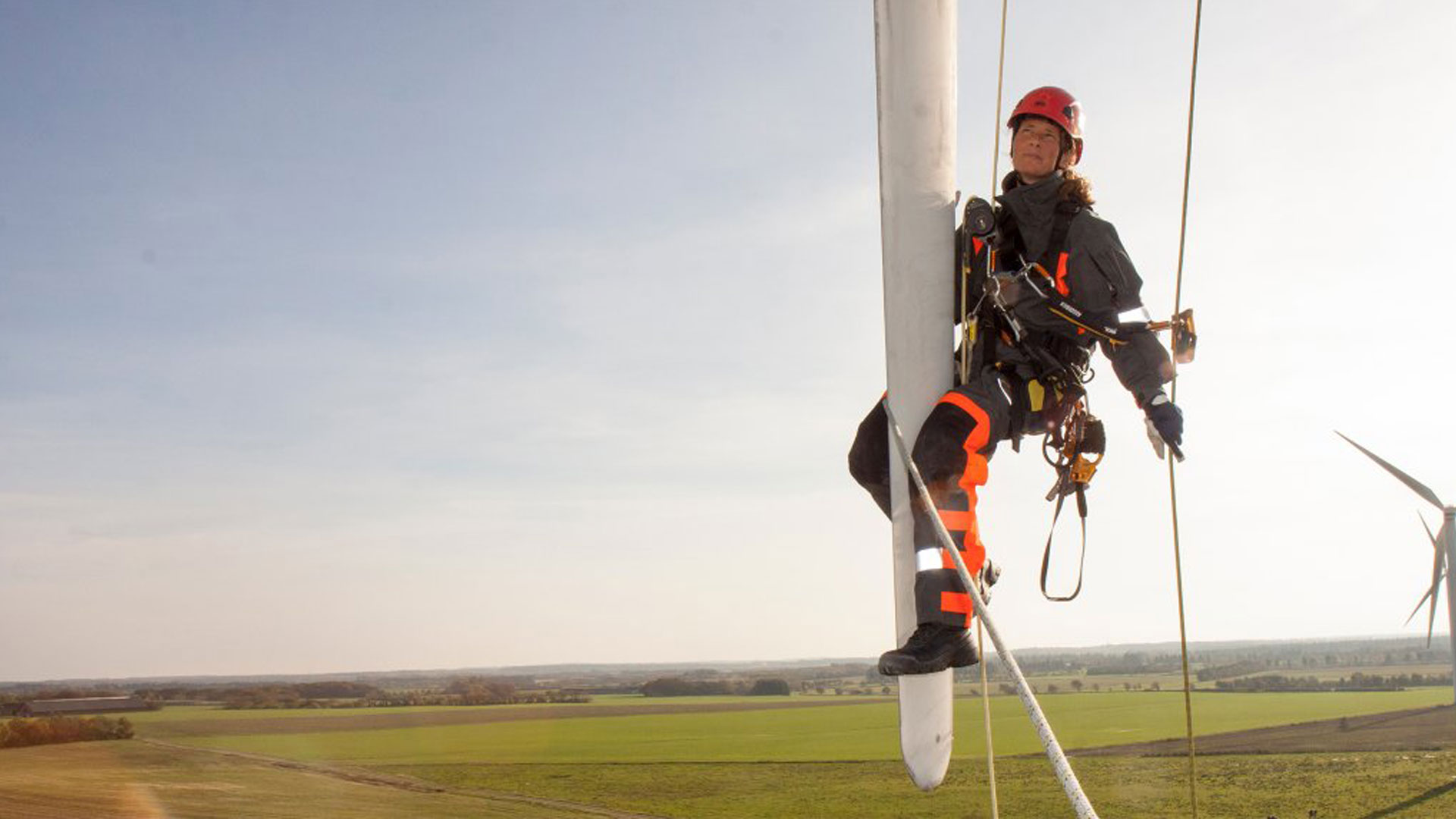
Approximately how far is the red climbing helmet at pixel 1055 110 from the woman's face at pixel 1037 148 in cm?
5

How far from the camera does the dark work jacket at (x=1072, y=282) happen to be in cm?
559

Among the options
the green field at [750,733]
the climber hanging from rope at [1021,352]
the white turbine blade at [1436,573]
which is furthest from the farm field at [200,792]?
the climber hanging from rope at [1021,352]

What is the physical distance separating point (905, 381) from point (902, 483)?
53 centimetres

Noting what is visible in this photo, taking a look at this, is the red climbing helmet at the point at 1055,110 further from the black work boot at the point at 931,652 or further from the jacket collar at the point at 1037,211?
the black work boot at the point at 931,652

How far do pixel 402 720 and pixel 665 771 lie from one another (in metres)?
72.8

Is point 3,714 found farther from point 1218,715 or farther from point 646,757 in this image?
point 1218,715

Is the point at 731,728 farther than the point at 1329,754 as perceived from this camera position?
Yes

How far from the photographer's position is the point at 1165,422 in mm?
5422

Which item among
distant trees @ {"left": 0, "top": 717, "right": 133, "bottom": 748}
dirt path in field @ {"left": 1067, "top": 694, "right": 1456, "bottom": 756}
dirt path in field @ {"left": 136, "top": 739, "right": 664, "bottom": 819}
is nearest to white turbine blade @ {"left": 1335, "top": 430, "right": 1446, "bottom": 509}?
dirt path in field @ {"left": 136, "top": 739, "right": 664, "bottom": 819}

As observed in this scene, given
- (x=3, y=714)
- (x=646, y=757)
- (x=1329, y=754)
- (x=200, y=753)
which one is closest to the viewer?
(x=1329, y=754)

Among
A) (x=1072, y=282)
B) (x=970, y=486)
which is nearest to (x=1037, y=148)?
(x=1072, y=282)

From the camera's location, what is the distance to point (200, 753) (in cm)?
12606

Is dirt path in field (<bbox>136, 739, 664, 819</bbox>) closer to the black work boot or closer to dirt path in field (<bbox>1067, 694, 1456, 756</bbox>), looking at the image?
dirt path in field (<bbox>1067, 694, 1456, 756</bbox>)

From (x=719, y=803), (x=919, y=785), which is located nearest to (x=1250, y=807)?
(x=719, y=803)
